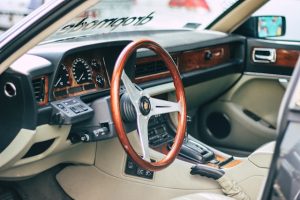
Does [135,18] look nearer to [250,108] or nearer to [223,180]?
[223,180]

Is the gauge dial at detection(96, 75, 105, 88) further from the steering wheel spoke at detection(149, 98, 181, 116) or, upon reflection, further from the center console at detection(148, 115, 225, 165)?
the center console at detection(148, 115, 225, 165)

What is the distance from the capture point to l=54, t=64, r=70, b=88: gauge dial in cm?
226

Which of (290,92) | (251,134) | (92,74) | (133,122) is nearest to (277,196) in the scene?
(290,92)

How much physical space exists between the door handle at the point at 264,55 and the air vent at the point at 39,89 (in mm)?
1750

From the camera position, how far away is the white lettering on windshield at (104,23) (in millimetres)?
2335

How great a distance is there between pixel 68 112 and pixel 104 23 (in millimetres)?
624

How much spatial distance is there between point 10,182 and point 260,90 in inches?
67.3

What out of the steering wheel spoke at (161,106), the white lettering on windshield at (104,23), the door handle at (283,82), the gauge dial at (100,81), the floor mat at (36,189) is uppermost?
the white lettering on windshield at (104,23)

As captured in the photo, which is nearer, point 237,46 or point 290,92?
point 290,92

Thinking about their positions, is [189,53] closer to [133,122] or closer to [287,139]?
[133,122]

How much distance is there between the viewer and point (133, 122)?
2262mm

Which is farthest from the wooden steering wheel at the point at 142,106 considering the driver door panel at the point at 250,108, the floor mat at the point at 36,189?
the driver door panel at the point at 250,108

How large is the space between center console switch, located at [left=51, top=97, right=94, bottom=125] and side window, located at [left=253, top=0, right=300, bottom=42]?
166 centimetres

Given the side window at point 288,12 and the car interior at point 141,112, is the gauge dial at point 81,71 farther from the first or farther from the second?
the side window at point 288,12
